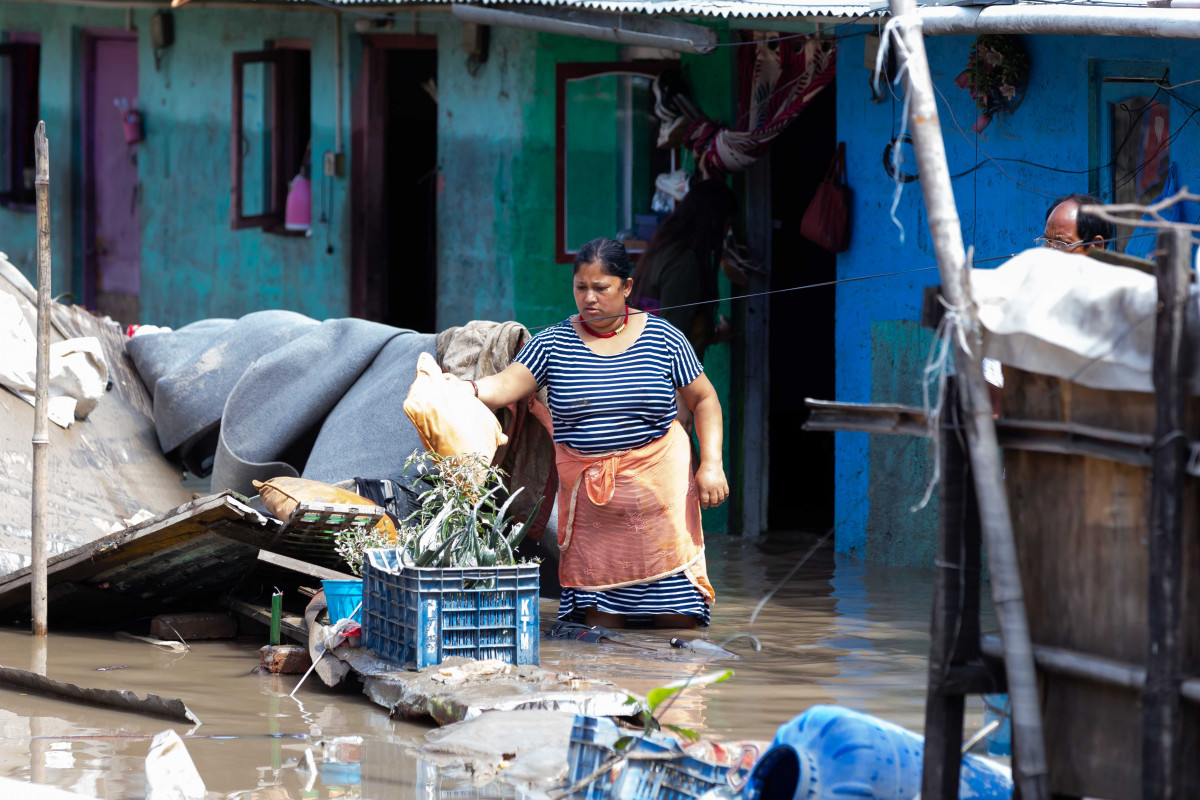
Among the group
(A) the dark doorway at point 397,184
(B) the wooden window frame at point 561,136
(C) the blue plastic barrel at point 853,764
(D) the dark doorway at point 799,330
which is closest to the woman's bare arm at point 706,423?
(C) the blue plastic barrel at point 853,764

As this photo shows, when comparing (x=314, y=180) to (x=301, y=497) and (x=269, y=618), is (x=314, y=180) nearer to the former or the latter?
(x=301, y=497)

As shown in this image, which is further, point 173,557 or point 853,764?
point 173,557

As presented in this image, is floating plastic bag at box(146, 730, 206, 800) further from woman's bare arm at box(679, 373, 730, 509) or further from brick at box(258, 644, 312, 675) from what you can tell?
woman's bare arm at box(679, 373, 730, 509)

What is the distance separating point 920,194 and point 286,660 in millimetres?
4483

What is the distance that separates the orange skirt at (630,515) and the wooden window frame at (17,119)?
12.4 metres

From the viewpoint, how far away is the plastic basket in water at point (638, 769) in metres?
4.29

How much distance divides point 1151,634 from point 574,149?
872 centimetres

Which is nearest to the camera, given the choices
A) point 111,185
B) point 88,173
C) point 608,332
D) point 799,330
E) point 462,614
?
point 462,614

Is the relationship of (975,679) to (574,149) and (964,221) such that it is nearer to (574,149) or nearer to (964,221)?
(964,221)

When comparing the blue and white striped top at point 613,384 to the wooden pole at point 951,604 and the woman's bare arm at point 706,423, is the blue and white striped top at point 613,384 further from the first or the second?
the wooden pole at point 951,604

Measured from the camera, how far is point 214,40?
15070 mm

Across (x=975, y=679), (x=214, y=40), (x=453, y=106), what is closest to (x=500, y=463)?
(x=975, y=679)

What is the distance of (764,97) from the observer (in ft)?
33.2

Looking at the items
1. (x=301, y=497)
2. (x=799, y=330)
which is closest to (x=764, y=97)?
(x=799, y=330)
